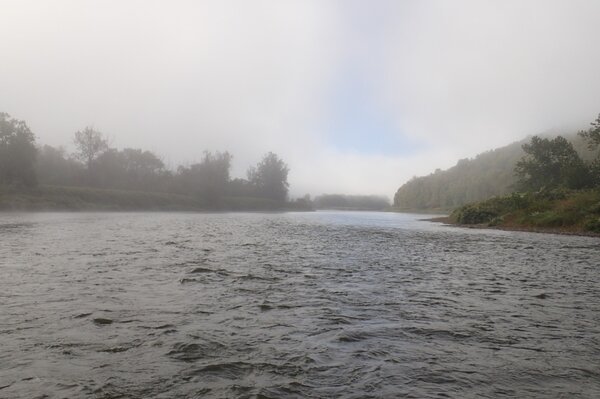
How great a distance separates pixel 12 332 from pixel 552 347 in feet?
29.8

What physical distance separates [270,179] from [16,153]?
3963 inches

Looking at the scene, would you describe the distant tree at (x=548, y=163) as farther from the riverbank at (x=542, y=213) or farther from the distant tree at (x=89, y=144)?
the distant tree at (x=89, y=144)

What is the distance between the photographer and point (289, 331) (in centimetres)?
748

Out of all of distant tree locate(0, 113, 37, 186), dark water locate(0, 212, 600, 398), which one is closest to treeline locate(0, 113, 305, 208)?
distant tree locate(0, 113, 37, 186)

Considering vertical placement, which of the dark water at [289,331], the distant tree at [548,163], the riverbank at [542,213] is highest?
the distant tree at [548,163]

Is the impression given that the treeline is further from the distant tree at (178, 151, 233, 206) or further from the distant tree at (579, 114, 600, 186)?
the distant tree at (579, 114, 600, 186)

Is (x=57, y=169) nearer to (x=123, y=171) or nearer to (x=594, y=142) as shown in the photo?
(x=123, y=171)

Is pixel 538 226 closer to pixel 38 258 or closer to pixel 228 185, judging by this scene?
pixel 38 258

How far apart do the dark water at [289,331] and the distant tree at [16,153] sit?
244ft

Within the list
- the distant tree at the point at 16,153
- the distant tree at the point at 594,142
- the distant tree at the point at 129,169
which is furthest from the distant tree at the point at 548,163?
the distant tree at the point at 129,169

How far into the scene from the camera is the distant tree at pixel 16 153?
75.8 meters

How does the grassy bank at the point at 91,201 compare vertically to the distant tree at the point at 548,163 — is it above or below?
below

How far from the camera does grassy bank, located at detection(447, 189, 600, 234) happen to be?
39812 mm

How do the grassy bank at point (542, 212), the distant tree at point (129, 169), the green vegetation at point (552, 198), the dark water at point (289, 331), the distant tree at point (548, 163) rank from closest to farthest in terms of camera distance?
the dark water at point (289, 331) < the grassy bank at point (542, 212) < the green vegetation at point (552, 198) < the distant tree at point (548, 163) < the distant tree at point (129, 169)
